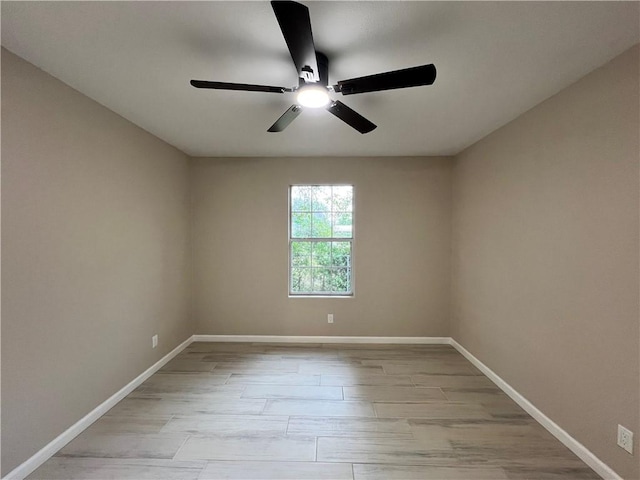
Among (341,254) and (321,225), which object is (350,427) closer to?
(341,254)

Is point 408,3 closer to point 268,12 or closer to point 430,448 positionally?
point 268,12

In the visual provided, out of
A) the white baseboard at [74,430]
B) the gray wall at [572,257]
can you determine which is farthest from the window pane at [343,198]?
the white baseboard at [74,430]

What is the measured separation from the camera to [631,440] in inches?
62.4

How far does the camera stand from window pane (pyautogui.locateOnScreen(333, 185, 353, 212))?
13.0 feet

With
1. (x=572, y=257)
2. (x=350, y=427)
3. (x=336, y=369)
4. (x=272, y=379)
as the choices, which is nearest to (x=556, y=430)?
(x=572, y=257)

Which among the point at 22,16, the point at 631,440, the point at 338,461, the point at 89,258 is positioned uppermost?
the point at 22,16

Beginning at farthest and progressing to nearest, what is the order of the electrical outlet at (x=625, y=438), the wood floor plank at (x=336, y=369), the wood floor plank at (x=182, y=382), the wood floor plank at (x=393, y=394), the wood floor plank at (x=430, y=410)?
the wood floor plank at (x=336, y=369)
the wood floor plank at (x=182, y=382)
the wood floor plank at (x=393, y=394)
the wood floor plank at (x=430, y=410)
the electrical outlet at (x=625, y=438)

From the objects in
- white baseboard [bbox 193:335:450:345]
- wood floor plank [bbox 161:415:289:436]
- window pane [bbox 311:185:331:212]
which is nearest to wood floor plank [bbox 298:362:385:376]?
white baseboard [bbox 193:335:450:345]

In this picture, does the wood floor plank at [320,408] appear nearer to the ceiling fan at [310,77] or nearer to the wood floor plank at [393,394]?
the wood floor plank at [393,394]

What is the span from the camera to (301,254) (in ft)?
13.1

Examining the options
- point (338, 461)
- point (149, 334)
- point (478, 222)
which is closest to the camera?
point (338, 461)

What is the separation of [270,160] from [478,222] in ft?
8.48

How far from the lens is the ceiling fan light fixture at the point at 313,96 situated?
164cm

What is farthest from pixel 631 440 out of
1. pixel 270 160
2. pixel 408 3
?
pixel 270 160
